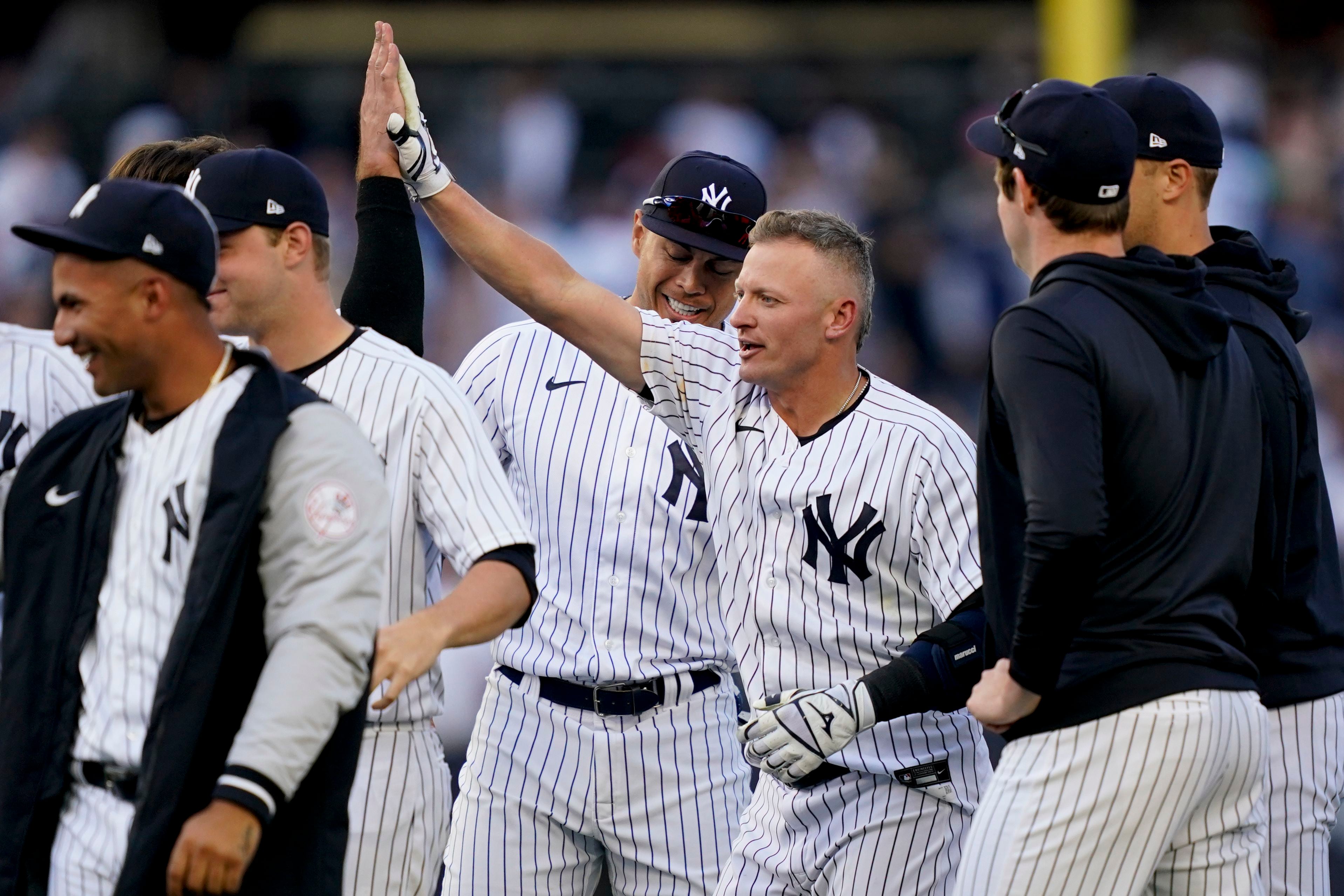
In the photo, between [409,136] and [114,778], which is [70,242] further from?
[409,136]

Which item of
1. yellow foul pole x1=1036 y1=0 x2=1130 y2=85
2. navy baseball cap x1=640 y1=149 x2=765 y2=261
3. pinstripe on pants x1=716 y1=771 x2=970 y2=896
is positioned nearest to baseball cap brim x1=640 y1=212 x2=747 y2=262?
navy baseball cap x1=640 y1=149 x2=765 y2=261

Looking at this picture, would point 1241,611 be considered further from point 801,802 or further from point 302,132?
point 302,132

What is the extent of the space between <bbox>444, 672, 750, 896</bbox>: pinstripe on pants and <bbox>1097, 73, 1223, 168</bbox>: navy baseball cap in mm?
1710

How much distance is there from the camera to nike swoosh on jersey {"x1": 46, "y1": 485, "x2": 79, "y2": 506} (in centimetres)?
279

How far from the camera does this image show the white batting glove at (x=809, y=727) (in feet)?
11.4

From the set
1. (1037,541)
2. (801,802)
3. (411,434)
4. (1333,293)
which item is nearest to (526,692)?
(801,802)

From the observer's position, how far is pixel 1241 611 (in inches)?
132

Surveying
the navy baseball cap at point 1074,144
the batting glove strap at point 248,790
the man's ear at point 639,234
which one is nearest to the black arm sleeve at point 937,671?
the navy baseball cap at point 1074,144

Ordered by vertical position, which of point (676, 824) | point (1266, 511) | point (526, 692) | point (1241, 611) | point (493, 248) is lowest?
point (676, 824)

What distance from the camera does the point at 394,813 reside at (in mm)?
3373

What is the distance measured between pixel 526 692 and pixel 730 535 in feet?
2.30

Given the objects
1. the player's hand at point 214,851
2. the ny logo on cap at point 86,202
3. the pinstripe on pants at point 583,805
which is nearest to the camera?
the player's hand at point 214,851

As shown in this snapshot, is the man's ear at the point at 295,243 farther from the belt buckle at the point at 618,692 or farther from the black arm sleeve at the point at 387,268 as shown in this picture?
the belt buckle at the point at 618,692

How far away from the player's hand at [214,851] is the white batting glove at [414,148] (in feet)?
5.59
